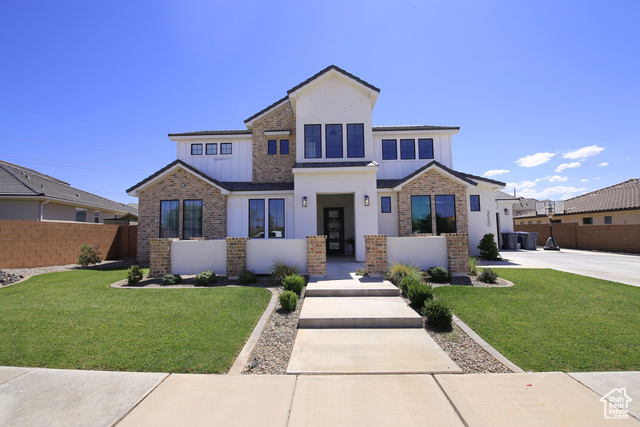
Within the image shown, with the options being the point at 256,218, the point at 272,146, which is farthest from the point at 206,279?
the point at 272,146

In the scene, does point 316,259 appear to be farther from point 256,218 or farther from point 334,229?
point 334,229

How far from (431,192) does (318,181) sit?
5863 mm

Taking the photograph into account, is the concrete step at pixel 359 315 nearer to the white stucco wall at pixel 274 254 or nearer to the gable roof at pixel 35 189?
the white stucco wall at pixel 274 254

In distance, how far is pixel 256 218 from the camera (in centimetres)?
1364

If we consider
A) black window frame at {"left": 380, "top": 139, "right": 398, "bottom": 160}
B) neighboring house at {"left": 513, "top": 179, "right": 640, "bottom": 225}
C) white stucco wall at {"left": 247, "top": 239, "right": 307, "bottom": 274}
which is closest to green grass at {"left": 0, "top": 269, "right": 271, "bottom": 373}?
white stucco wall at {"left": 247, "top": 239, "right": 307, "bottom": 274}

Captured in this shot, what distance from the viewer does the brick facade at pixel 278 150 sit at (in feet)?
49.9

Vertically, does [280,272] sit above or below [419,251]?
below

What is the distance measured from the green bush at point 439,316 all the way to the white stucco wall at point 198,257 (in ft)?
22.6

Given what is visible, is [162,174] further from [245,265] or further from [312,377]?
[312,377]

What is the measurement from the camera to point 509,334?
4.83m

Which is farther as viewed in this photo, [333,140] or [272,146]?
[272,146]

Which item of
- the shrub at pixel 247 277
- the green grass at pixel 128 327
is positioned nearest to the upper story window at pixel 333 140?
the shrub at pixel 247 277

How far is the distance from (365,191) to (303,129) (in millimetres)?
4037

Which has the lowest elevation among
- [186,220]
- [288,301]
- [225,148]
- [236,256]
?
[288,301]
